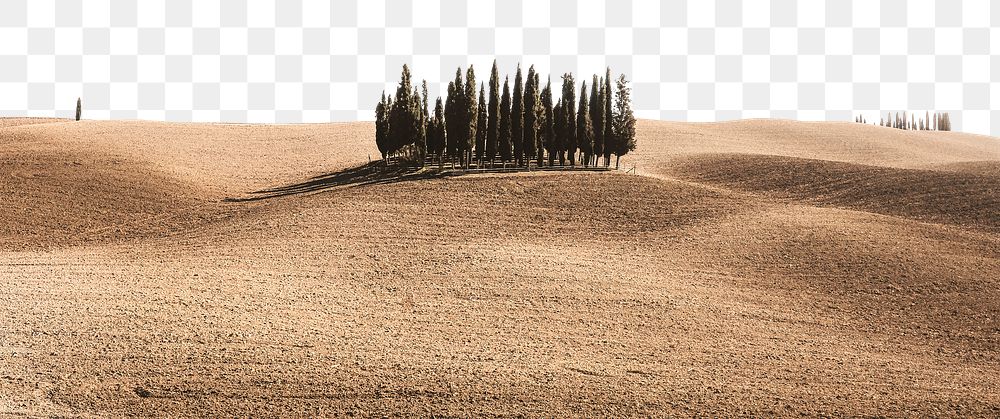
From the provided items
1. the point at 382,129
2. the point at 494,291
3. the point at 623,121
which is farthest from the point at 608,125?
the point at 494,291

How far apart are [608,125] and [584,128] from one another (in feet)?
6.58

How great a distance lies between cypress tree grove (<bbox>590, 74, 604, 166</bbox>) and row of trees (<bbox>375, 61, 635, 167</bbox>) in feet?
0.27

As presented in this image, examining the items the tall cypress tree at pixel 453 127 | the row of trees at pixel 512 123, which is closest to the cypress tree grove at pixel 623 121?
the row of trees at pixel 512 123

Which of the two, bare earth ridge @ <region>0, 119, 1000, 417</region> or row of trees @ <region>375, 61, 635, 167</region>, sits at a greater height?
row of trees @ <region>375, 61, 635, 167</region>

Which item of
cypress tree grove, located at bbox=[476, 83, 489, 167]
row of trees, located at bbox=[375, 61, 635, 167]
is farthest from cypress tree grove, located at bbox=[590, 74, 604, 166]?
cypress tree grove, located at bbox=[476, 83, 489, 167]

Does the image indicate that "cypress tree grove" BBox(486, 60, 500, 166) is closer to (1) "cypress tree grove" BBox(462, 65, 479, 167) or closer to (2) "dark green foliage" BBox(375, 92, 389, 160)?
(1) "cypress tree grove" BBox(462, 65, 479, 167)

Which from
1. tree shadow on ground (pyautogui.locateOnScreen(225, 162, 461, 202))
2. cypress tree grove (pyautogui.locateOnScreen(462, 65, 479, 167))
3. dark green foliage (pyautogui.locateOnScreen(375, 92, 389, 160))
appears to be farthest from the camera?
dark green foliage (pyautogui.locateOnScreen(375, 92, 389, 160))

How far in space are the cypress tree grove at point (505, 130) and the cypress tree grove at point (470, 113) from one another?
2.06 meters

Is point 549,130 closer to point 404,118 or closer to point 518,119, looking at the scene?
point 518,119

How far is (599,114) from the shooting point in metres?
67.9

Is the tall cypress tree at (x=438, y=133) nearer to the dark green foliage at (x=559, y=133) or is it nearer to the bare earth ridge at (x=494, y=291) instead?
the bare earth ridge at (x=494, y=291)

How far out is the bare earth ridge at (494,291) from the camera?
24359mm

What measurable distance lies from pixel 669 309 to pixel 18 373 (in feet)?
75.4

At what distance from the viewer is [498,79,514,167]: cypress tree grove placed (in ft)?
213
